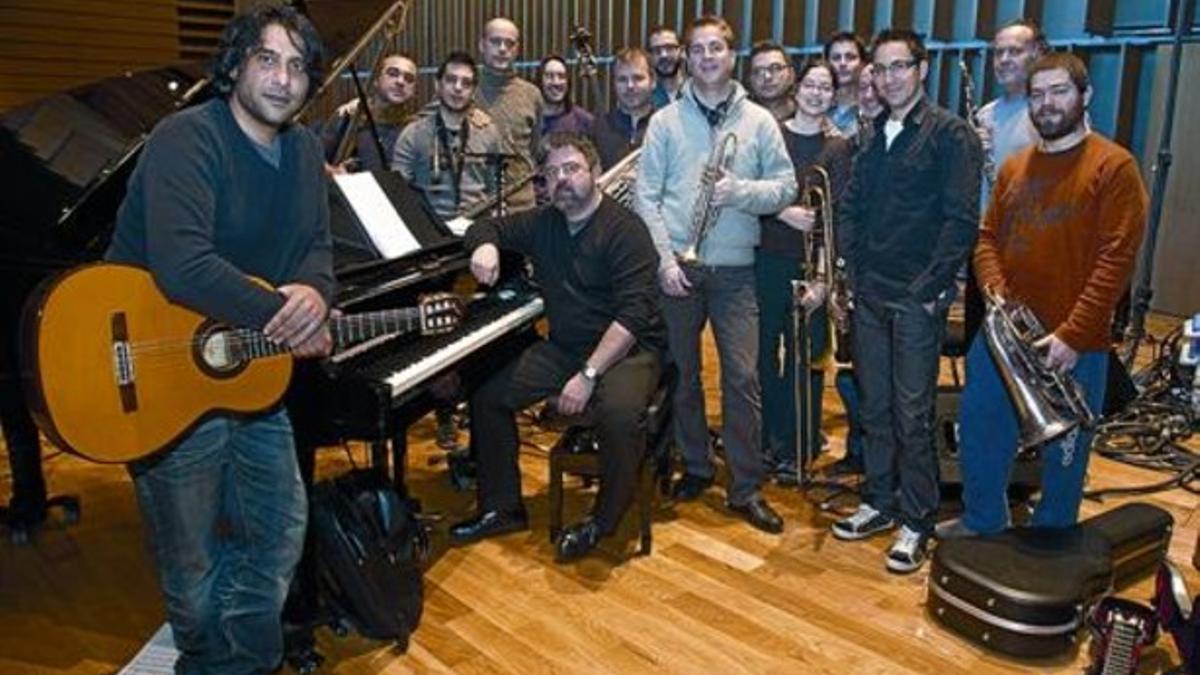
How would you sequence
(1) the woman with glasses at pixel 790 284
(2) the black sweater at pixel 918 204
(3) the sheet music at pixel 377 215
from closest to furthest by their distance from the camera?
(2) the black sweater at pixel 918 204 → (3) the sheet music at pixel 377 215 → (1) the woman with glasses at pixel 790 284

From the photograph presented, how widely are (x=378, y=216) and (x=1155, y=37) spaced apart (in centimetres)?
604

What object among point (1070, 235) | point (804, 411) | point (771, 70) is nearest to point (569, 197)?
point (771, 70)

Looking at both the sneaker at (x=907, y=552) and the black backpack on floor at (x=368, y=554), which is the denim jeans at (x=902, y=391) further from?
the black backpack on floor at (x=368, y=554)

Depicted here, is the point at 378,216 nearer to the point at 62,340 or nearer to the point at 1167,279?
the point at 62,340

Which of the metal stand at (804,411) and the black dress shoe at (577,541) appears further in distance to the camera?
the metal stand at (804,411)

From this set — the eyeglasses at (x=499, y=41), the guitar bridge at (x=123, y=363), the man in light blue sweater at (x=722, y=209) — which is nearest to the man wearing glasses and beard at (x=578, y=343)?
the man in light blue sweater at (x=722, y=209)

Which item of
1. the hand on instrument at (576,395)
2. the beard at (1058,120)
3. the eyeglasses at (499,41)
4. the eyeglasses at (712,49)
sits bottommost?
the hand on instrument at (576,395)

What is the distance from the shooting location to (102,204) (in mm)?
2996

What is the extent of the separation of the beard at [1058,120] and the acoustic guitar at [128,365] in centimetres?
233

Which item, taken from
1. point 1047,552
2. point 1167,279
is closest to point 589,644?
point 1047,552

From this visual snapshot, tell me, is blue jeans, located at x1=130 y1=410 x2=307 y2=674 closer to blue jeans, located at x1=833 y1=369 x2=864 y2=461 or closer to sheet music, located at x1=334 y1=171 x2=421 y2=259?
sheet music, located at x1=334 y1=171 x2=421 y2=259

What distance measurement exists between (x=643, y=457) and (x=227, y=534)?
5.04ft

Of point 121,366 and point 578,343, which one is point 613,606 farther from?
point 121,366

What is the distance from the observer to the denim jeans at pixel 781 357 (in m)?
4.04
